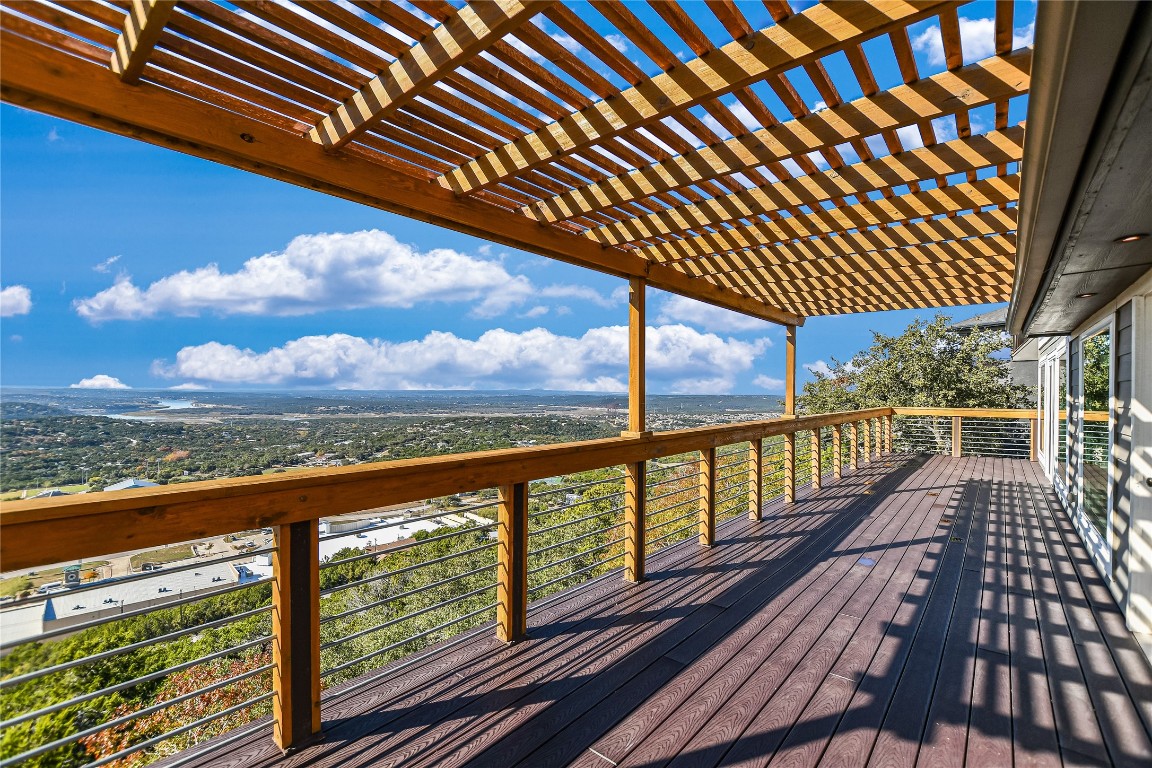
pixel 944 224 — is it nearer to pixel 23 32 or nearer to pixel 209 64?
pixel 209 64

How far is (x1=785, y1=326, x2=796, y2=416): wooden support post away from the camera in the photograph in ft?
19.0

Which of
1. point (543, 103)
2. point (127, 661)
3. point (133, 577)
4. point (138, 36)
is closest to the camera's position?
point (138, 36)

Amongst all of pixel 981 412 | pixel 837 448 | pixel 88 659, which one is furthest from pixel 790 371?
pixel 88 659

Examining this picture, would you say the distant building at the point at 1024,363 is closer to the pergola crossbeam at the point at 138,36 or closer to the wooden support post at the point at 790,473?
the wooden support post at the point at 790,473

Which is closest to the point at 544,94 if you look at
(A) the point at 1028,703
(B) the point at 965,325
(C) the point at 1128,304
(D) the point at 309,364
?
(A) the point at 1028,703

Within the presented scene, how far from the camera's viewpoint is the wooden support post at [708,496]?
13.2 ft

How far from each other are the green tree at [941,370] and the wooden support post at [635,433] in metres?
11.2

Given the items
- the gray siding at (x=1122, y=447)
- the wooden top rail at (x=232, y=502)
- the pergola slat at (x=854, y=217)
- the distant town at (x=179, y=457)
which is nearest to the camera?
the wooden top rail at (x=232, y=502)

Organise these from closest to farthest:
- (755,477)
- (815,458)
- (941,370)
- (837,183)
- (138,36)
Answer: (138,36) < (837,183) < (755,477) < (815,458) < (941,370)

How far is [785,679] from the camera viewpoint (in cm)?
225

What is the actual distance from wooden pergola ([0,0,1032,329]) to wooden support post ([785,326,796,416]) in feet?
9.69

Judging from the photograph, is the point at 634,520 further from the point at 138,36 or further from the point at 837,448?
the point at 837,448

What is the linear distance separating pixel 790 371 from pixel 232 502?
5.44 m

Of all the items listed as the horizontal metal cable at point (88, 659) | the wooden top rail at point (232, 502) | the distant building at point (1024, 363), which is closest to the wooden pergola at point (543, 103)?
the wooden top rail at point (232, 502)
